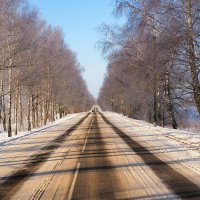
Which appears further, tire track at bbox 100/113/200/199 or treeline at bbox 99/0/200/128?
treeline at bbox 99/0/200/128

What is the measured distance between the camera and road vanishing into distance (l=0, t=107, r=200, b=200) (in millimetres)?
8195

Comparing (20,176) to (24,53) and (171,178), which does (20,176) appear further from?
(24,53)

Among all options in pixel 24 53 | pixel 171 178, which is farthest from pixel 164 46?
pixel 24 53

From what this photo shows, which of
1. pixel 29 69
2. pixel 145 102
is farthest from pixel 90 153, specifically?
pixel 145 102

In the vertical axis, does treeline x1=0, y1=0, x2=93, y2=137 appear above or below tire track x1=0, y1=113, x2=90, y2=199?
above

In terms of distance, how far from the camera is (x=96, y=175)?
1025cm

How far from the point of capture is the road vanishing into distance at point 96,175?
323 inches

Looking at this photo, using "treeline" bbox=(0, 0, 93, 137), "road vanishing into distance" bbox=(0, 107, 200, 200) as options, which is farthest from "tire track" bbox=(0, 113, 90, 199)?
"treeline" bbox=(0, 0, 93, 137)

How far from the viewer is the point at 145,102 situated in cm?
4253

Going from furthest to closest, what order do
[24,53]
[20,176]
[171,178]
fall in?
1. [24,53]
2. [20,176]
3. [171,178]

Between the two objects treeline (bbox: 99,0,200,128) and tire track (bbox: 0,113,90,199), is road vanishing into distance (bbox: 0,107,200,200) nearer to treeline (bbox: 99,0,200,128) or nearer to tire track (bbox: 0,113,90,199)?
tire track (bbox: 0,113,90,199)

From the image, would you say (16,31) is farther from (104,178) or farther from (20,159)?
(104,178)

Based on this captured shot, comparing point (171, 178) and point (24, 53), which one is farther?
point (24, 53)

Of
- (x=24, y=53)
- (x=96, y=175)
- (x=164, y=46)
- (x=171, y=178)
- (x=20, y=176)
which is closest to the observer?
(x=171, y=178)
